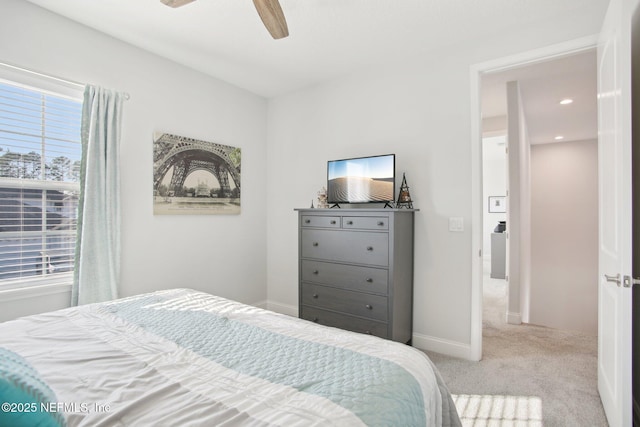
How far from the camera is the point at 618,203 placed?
161cm

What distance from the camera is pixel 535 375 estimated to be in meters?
2.43

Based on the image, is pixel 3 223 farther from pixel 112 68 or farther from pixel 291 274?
pixel 291 274

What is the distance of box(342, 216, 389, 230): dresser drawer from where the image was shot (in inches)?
104

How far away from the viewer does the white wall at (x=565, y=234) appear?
16.9ft

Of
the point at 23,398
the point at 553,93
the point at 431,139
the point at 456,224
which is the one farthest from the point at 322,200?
the point at 553,93

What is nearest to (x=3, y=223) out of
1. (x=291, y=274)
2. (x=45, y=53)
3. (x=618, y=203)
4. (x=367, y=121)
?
(x=45, y=53)

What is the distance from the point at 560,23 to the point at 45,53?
366 centimetres

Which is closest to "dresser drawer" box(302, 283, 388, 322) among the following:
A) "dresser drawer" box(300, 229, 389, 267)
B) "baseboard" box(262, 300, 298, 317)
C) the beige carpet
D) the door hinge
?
"dresser drawer" box(300, 229, 389, 267)

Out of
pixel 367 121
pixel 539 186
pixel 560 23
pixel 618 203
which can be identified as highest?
pixel 560 23

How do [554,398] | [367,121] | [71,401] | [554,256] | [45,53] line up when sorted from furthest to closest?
[554,256]
[367,121]
[45,53]
[554,398]
[71,401]

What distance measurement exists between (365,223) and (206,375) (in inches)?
72.5

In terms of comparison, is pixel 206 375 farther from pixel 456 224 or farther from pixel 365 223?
pixel 456 224

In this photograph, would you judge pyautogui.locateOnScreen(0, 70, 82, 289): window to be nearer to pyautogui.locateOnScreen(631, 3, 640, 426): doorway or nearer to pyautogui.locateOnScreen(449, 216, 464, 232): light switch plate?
pyautogui.locateOnScreen(449, 216, 464, 232): light switch plate

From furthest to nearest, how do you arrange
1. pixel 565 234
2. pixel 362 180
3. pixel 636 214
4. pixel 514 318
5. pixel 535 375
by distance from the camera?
pixel 565 234 → pixel 514 318 → pixel 362 180 → pixel 535 375 → pixel 636 214
